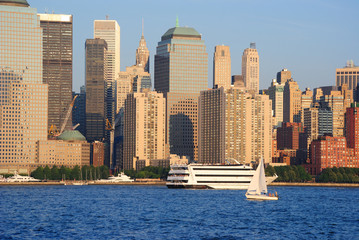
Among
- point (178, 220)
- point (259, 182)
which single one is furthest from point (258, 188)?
point (178, 220)

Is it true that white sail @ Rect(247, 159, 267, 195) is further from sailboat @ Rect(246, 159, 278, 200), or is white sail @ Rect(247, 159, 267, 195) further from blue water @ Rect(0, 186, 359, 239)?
blue water @ Rect(0, 186, 359, 239)

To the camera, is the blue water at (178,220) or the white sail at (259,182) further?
the white sail at (259,182)

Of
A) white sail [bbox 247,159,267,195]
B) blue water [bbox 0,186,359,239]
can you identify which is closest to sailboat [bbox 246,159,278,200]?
white sail [bbox 247,159,267,195]

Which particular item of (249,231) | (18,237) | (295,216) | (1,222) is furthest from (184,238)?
(295,216)

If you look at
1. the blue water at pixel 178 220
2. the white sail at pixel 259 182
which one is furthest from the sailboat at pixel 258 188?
the blue water at pixel 178 220

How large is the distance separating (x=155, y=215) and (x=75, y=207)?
2773 centimetres

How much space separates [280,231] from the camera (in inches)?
4808

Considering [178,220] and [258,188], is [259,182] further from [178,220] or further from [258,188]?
[178,220]

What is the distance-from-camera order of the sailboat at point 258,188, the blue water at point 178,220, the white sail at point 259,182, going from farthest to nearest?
the sailboat at point 258,188
the white sail at point 259,182
the blue water at point 178,220

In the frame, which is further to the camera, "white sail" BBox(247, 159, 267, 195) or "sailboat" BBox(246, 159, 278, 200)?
"sailboat" BBox(246, 159, 278, 200)

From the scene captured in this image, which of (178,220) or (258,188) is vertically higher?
(258,188)

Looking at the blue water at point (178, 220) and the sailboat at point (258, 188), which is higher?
the sailboat at point (258, 188)

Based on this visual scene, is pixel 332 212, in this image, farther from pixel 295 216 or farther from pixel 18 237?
pixel 18 237

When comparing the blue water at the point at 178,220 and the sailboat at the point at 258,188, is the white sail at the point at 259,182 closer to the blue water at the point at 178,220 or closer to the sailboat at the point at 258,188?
the sailboat at the point at 258,188
